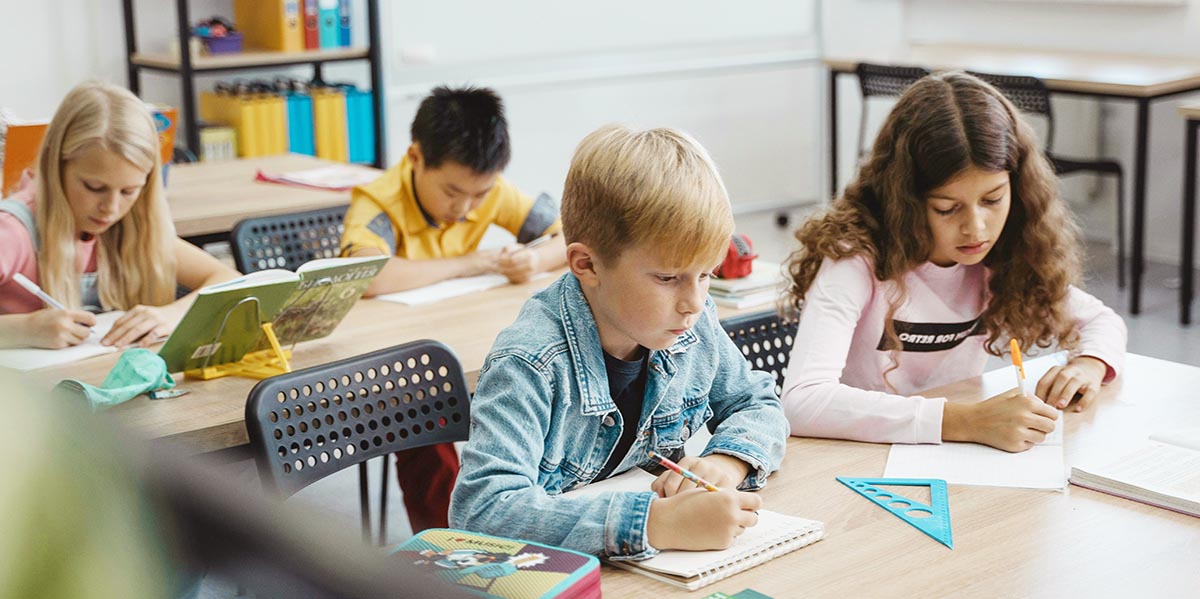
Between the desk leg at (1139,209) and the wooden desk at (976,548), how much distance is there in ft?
10.0

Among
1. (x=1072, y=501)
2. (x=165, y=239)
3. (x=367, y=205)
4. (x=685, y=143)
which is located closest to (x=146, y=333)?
(x=165, y=239)

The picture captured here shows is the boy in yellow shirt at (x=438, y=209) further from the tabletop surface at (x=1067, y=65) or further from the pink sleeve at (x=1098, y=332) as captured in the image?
the tabletop surface at (x=1067, y=65)

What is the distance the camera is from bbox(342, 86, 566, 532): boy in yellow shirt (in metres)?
2.50

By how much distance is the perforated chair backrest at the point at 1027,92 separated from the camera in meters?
4.36

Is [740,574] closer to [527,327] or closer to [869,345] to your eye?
[527,327]

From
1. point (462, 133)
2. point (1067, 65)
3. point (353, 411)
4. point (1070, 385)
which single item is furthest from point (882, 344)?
point (1067, 65)

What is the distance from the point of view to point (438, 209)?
2.68 meters

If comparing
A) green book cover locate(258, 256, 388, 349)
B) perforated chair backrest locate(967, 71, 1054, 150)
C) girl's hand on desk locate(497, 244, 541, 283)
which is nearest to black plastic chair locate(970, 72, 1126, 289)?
perforated chair backrest locate(967, 71, 1054, 150)

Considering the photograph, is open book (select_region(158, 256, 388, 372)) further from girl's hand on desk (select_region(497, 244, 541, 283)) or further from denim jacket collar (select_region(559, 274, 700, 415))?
denim jacket collar (select_region(559, 274, 700, 415))

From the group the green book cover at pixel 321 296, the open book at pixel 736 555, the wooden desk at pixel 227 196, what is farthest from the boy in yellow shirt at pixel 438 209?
the open book at pixel 736 555

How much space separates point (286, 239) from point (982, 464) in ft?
5.40

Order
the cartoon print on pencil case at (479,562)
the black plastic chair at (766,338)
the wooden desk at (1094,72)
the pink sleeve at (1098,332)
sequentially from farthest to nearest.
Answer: the wooden desk at (1094,72) → the black plastic chair at (766,338) → the pink sleeve at (1098,332) → the cartoon print on pencil case at (479,562)

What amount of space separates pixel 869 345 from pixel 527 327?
77 cm

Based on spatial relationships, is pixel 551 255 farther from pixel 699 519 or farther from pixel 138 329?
pixel 699 519
